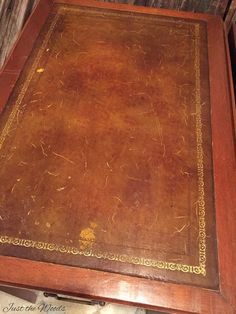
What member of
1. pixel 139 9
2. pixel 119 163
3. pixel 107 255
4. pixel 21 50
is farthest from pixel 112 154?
pixel 139 9

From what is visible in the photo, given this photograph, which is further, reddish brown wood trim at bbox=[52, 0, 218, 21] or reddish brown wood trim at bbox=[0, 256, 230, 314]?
reddish brown wood trim at bbox=[52, 0, 218, 21]

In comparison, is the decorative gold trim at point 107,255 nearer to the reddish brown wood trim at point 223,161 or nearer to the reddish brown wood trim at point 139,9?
the reddish brown wood trim at point 223,161

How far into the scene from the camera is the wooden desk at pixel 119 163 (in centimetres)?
68

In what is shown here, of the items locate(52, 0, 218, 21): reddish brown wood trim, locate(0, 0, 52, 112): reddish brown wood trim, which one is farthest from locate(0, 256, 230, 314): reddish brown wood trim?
locate(52, 0, 218, 21): reddish brown wood trim

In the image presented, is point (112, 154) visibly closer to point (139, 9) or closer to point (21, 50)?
point (21, 50)

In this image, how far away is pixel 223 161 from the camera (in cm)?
88

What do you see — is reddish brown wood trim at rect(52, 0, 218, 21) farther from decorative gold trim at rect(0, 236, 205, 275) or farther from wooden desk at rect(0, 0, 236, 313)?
decorative gold trim at rect(0, 236, 205, 275)

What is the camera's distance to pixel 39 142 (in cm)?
89

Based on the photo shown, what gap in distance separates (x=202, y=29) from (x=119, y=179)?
0.82 meters

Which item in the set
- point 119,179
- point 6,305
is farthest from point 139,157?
point 6,305

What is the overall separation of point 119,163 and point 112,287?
0.32 metres

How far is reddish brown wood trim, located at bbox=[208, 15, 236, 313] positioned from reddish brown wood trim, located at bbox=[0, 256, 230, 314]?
0.06 m

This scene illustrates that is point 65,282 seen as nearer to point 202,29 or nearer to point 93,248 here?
point 93,248

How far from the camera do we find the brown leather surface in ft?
2.34
